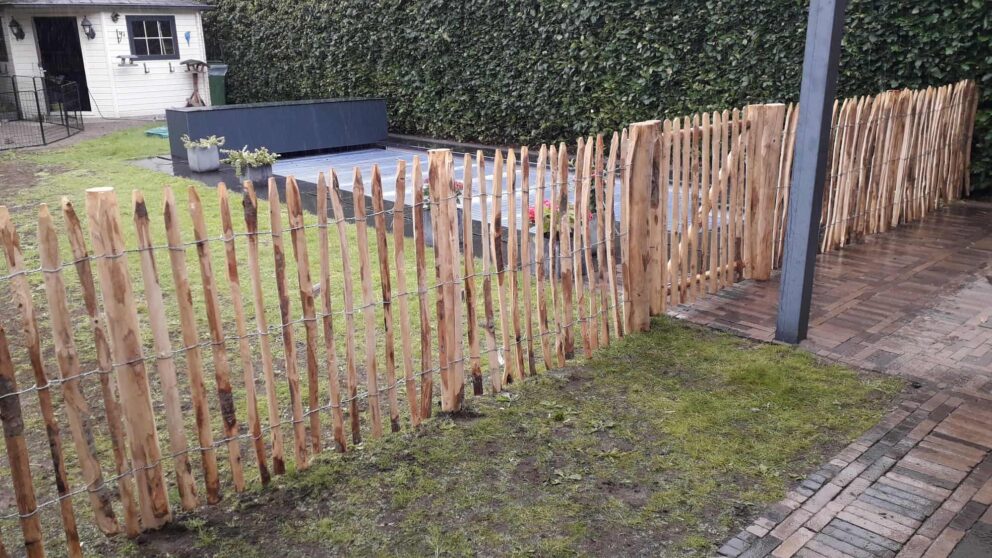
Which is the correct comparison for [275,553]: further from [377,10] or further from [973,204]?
[377,10]

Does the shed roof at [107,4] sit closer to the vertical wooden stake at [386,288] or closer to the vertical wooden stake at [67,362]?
the vertical wooden stake at [386,288]

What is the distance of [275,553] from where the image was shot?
308 centimetres

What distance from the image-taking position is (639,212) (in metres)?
5.04

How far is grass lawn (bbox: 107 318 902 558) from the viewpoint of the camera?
3166 millimetres

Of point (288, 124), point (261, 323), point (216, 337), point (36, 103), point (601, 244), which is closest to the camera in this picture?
point (216, 337)

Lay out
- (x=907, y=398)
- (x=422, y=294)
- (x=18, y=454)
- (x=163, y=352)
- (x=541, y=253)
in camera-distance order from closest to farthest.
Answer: (x=18, y=454), (x=163, y=352), (x=422, y=294), (x=907, y=398), (x=541, y=253)

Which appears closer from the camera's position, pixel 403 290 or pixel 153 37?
pixel 403 290

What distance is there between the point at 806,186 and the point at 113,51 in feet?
61.7

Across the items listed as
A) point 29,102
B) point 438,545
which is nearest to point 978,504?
point 438,545

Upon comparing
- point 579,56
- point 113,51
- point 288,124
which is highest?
point 113,51

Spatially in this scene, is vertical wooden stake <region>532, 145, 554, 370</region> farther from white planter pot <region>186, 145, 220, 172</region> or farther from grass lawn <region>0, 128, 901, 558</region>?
white planter pot <region>186, 145, 220, 172</region>

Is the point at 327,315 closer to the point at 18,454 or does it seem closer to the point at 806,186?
the point at 18,454

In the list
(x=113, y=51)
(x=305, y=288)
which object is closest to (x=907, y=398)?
(x=305, y=288)

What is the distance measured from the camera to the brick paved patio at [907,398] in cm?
316
